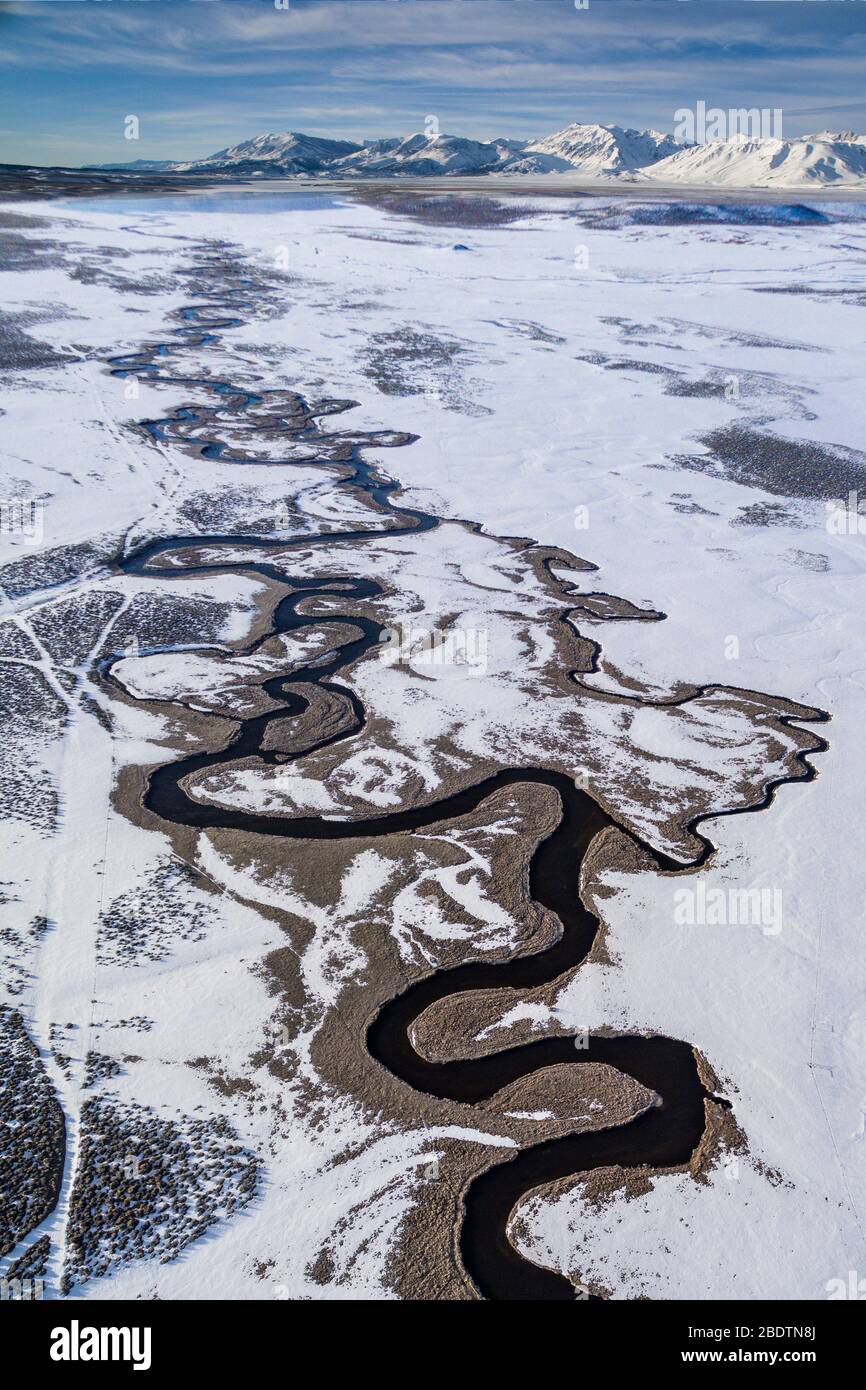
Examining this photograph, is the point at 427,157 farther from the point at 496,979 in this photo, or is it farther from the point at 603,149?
the point at 496,979

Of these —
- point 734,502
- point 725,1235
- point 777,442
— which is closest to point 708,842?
point 725,1235

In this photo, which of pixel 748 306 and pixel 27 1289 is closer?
pixel 27 1289

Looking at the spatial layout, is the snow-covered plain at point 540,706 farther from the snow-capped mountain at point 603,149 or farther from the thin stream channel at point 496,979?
the snow-capped mountain at point 603,149

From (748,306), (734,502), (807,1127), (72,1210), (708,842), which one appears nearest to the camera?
(72,1210)

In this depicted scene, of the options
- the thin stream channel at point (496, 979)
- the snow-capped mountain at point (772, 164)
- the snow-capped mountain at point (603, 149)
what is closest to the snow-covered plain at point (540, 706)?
the thin stream channel at point (496, 979)

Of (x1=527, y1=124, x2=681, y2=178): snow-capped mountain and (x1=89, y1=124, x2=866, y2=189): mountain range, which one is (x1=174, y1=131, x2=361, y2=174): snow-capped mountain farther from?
(x1=527, y1=124, x2=681, y2=178): snow-capped mountain

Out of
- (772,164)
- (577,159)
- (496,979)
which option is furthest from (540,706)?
(577,159)

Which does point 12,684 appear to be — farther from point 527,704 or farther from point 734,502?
point 734,502
